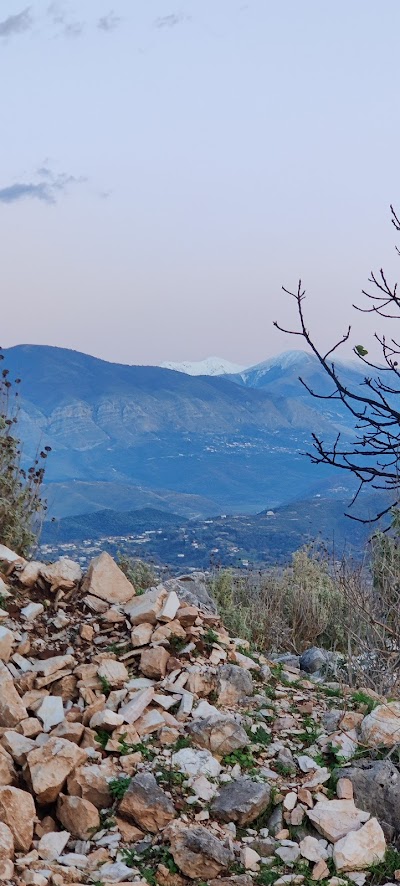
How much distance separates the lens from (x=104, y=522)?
244 feet

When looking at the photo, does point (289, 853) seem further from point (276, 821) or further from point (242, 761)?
point (242, 761)

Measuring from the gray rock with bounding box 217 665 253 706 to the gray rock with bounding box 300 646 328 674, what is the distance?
2548 mm

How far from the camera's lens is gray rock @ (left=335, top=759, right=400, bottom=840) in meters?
5.27

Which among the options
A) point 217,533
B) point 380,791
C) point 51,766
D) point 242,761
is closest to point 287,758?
point 242,761

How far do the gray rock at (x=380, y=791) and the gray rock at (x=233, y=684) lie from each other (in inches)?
39.3

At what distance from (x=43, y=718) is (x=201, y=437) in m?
166

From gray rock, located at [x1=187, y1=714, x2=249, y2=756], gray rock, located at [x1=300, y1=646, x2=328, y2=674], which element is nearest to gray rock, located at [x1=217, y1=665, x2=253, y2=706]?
gray rock, located at [x1=187, y1=714, x2=249, y2=756]

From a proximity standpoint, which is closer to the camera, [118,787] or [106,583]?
[118,787]

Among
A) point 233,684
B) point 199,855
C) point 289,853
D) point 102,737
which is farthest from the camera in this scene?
point 233,684

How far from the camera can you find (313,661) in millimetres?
8891

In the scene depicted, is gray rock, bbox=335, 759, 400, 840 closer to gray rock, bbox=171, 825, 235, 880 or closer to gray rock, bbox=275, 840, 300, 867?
gray rock, bbox=275, 840, 300, 867

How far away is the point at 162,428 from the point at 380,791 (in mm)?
172334

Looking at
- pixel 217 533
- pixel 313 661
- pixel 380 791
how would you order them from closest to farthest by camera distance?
1. pixel 380 791
2. pixel 313 661
3. pixel 217 533

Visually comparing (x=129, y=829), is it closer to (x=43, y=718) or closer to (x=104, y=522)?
(x=43, y=718)
